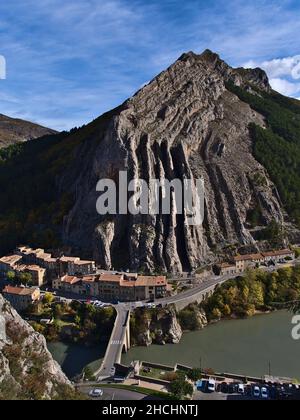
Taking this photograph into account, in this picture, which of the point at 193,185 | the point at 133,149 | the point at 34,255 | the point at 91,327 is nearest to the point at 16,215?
the point at 34,255

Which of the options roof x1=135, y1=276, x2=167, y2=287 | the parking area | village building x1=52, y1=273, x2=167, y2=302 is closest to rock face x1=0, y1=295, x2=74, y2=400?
the parking area

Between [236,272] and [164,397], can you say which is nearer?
[164,397]

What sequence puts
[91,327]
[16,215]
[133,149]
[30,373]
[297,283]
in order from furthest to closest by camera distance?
[16,215]
[133,149]
[297,283]
[91,327]
[30,373]

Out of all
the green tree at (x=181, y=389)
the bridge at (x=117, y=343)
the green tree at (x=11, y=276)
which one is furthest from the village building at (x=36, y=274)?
the green tree at (x=181, y=389)

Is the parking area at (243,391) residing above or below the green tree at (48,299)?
below

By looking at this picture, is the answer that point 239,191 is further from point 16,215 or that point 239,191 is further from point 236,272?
point 16,215

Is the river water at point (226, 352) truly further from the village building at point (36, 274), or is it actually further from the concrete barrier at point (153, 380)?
the village building at point (36, 274)

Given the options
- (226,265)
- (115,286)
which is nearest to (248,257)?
(226,265)
